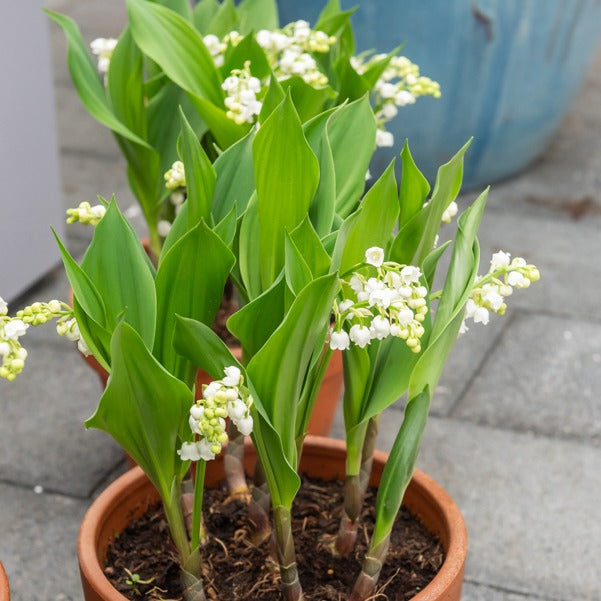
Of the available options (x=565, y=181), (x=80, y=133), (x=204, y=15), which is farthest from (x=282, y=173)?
(x=80, y=133)

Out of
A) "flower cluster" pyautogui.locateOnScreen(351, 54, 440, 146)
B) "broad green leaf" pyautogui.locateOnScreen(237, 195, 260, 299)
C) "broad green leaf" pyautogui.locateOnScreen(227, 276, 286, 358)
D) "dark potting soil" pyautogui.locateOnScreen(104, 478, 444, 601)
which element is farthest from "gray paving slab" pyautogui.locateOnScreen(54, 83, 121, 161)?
"broad green leaf" pyautogui.locateOnScreen(227, 276, 286, 358)

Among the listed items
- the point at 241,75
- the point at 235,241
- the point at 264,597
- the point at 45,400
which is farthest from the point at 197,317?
the point at 45,400

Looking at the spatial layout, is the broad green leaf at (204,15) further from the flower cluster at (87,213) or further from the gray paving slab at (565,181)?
the gray paving slab at (565,181)

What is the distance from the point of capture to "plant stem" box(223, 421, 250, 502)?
50.9 inches

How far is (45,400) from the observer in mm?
2004

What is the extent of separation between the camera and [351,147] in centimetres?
120

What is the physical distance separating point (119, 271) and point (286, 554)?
1.09ft

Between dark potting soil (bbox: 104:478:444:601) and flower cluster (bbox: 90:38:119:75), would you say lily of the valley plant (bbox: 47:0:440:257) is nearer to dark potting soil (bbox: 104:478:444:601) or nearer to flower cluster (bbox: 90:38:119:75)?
flower cluster (bbox: 90:38:119:75)

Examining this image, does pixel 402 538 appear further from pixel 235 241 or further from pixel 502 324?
pixel 502 324

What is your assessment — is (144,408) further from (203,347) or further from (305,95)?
(305,95)

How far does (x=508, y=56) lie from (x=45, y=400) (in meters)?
1.41

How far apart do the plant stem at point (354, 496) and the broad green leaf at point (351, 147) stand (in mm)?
249

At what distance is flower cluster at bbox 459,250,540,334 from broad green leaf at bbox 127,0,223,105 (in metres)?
0.55

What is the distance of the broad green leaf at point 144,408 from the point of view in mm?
884
